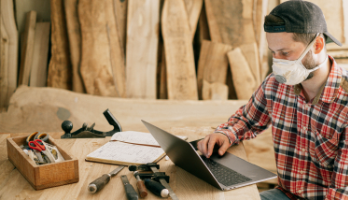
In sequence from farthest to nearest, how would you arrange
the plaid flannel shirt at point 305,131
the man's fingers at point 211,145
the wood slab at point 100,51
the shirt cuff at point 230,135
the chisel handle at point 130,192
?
the wood slab at point 100,51 < the shirt cuff at point 230,135 < the man's fingers at point 211,145 < the plaid flannel shirt at point 305,131 < the chisel handle at point 130,192

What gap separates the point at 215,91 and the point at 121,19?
1156 mm

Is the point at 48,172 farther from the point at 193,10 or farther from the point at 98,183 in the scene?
the point at 193,10

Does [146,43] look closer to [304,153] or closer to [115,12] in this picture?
[115,12]

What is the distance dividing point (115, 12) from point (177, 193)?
6.78 ft

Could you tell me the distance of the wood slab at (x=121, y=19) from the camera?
2.62 m

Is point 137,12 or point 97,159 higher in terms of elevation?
point 137,12

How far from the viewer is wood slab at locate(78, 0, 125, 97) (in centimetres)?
255

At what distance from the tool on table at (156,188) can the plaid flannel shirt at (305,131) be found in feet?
1.88

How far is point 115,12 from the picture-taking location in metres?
2.59

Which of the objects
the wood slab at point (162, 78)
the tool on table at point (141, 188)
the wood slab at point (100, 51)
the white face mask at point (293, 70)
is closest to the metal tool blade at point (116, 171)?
the tool on table at point (141, 188)

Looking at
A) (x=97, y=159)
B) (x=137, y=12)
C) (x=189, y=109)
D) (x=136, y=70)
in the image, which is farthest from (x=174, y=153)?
(x=137, y=12)

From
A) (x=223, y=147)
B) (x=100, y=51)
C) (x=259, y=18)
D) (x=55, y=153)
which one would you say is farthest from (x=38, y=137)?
(x=259, y=18)

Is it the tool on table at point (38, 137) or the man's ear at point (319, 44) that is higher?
the man's ear at point (319, 44)

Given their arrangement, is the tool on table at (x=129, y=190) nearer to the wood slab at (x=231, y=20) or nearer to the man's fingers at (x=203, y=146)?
the man's fingers at (x=203, y=146)
